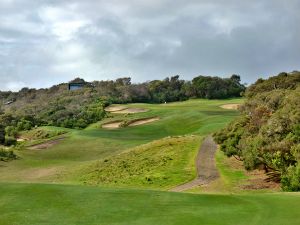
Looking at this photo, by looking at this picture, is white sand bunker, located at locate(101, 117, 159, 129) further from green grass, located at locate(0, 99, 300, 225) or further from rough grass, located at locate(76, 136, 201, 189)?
rough grass, located at locate(76, 136, 201, 189)

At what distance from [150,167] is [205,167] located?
6.13 metres

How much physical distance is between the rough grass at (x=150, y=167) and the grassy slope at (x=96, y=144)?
3254 mm

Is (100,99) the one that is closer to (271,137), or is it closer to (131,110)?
(131,110)

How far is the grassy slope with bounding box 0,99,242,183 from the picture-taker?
6294 centimetres

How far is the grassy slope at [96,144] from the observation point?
62938mm

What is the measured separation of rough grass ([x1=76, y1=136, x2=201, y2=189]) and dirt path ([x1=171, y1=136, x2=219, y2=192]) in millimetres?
773

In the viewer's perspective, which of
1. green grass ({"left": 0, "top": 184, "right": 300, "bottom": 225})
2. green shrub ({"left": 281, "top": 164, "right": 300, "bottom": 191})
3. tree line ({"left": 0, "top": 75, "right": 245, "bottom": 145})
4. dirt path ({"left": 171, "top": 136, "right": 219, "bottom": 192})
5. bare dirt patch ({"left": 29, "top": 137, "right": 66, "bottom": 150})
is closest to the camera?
green grass ({"left": 0, "top": 184, "right": 300, "bottom": 225})

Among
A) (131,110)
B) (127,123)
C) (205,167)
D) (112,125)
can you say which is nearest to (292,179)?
(205,167)

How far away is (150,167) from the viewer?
2322 inches

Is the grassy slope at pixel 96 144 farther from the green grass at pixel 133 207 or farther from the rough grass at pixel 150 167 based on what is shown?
the green grass at pixel 133 207

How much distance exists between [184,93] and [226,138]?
11554cm

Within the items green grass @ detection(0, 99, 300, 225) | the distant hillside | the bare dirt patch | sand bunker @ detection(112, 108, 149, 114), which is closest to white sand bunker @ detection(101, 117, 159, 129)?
green grass @ detection(0, 99, 300, 225)

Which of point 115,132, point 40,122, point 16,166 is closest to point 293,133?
point 16,166

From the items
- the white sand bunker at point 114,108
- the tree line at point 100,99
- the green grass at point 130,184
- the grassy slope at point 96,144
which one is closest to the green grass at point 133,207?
the green grass at point 130,184
